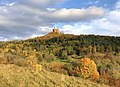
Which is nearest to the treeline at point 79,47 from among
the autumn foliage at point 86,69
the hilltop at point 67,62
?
the hilltop at point 67,62

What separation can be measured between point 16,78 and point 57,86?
2842mm

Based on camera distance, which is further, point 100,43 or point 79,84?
point 100,43

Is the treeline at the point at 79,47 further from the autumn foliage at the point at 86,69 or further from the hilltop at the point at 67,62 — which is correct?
the autumn foliage at the point at 86,69

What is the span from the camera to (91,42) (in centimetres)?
19212

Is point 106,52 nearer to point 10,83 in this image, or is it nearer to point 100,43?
point 100,43

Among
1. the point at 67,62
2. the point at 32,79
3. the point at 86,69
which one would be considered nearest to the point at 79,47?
the point at 67,62

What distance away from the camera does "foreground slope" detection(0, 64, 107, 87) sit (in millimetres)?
20781

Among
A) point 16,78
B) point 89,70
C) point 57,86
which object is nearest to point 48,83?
point 57,86

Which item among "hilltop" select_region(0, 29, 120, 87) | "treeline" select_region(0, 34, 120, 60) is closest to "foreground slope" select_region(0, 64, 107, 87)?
"hilltop" select_region(0, 29, 120, 87)

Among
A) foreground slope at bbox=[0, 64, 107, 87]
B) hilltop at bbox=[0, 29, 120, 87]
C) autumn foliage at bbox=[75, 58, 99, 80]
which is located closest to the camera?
foreground slope at bbox=[0, 64, 107, 87]

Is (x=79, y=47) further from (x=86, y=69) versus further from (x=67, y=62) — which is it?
(x=86, y=69)

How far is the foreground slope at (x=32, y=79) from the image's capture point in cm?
2078

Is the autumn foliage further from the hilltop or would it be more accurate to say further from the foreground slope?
the foreground slope

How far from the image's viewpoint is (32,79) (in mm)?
22047
